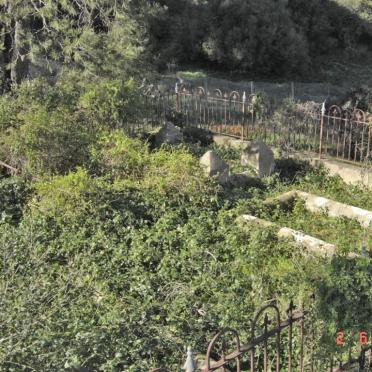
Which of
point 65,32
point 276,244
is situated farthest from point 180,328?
point 65,32

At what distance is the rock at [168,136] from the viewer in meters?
10.9

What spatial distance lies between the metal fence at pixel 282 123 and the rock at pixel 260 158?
0.93 metres

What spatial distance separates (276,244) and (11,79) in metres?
7.79

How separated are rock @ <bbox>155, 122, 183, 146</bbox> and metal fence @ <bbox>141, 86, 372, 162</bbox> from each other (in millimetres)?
398

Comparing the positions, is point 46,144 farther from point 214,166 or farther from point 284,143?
point 284,143

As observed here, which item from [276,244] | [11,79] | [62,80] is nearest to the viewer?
[276,244]

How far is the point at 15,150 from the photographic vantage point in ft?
28.6

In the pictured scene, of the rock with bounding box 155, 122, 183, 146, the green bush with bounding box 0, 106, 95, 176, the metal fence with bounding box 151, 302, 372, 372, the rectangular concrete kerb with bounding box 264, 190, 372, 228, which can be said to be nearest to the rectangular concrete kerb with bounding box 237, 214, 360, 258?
the rectangular concrete kerb with bounding box 264, 190, 372, 228

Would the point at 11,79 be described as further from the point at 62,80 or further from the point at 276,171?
the point at 276,171

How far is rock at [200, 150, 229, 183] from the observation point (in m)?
8.80

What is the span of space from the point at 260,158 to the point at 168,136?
210 centimetres

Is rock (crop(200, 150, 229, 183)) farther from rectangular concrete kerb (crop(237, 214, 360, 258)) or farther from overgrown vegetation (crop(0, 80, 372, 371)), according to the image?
rectangular concrete kerb (crop(237, 214, 360, 258))

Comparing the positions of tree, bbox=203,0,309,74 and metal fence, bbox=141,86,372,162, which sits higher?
tree, bbox=203,0,309,74

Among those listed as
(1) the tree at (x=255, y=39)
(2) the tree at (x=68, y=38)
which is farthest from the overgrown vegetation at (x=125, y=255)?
(1) the tree at (x=255, y=39)
